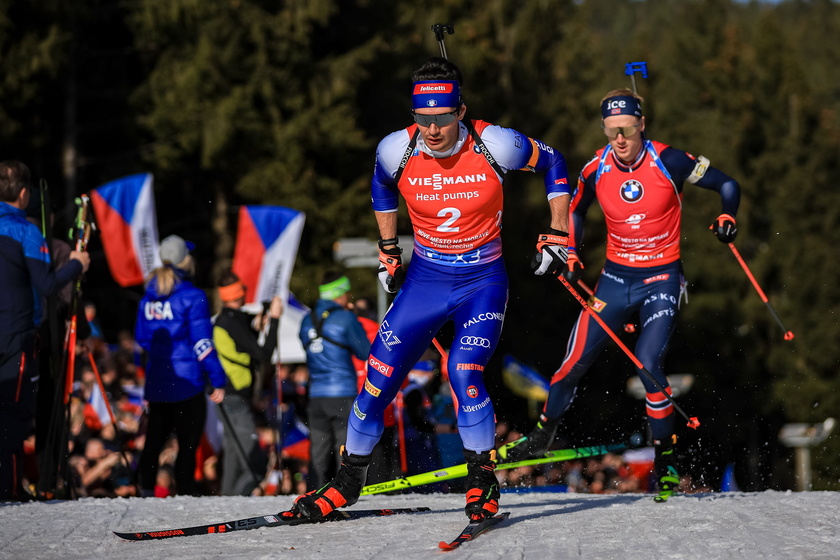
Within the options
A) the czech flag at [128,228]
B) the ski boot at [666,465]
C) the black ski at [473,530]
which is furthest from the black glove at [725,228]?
the czech flag at [128,228]

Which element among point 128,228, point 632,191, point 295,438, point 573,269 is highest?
point 128,228

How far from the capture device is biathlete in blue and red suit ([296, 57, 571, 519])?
6082 mm

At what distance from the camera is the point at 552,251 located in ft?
20.6

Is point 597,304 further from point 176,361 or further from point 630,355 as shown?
Result: point 176,361

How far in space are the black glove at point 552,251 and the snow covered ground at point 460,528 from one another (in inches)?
57.0

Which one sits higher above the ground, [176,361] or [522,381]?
[176,361]

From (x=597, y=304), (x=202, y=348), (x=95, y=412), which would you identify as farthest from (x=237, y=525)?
(x=95, y=412)

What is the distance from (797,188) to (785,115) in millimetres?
4273

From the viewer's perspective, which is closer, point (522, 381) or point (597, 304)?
point (597, 304)

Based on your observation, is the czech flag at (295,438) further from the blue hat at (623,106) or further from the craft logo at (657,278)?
the blue hat at (623,106)

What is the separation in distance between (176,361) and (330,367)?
1.42 meters

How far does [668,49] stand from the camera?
50.0m

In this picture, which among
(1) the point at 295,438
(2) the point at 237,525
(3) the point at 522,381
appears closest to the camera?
(2) the point at 237,525

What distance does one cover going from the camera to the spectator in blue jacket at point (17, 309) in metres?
7.70
